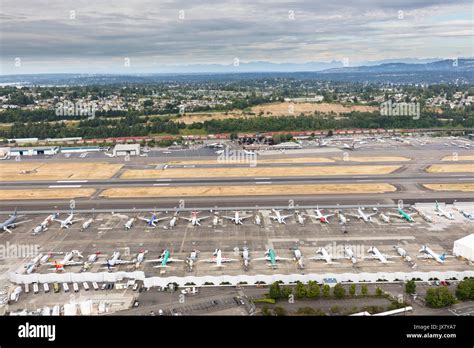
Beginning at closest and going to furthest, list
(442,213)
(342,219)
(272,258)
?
(272,258) → (342,219) → (442,213)

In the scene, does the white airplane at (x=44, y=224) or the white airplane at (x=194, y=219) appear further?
the white airplane at (x=194, y=219)

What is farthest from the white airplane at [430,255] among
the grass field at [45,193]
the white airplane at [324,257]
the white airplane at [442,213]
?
the grass field at [45,193]

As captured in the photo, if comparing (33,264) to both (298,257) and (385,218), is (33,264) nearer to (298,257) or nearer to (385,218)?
(298,257)

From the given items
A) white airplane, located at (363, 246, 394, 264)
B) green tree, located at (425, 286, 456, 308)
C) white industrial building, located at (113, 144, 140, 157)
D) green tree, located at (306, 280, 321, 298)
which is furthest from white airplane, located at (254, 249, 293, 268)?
white industrial building, located at (113, 144, 140, 157)

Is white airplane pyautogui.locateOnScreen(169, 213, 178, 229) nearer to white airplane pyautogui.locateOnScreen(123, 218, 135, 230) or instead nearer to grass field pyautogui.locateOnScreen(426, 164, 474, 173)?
white airplane pyautogui.locateOnScreen(123, 218, 135, 230)

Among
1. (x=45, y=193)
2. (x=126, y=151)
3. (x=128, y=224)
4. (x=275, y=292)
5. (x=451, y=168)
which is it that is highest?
(x=126, y=151)

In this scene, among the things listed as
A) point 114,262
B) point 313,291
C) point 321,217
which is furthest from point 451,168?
point 114,262

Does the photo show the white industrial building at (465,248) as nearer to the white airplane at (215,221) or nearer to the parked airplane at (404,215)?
the parked airplane at (404,215)
